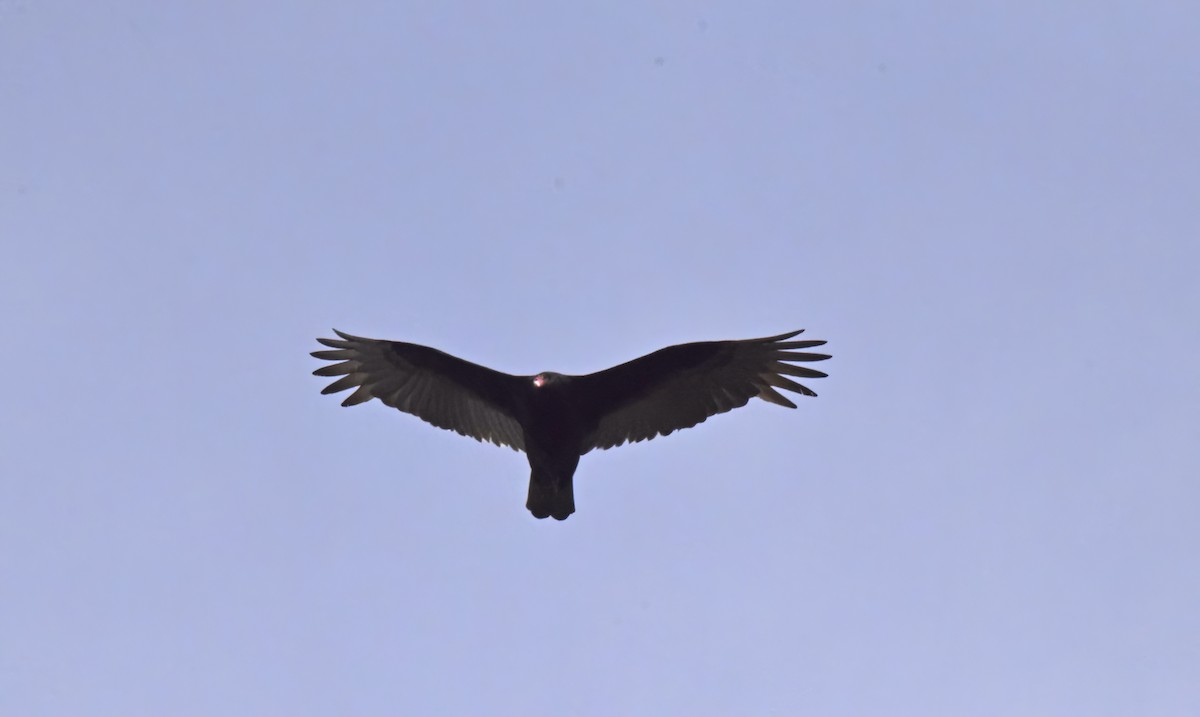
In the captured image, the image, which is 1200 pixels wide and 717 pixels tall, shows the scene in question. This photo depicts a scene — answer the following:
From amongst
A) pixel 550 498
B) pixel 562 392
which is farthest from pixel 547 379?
pixel 550 498

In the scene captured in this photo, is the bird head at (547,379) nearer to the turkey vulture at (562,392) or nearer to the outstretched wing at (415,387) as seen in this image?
the turkey vulture at (562,392)

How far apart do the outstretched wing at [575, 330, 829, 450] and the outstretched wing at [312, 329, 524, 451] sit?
101 cm

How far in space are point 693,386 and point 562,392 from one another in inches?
57.8

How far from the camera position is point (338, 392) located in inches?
483

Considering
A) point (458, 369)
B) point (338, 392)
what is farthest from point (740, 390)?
point (338, 392)

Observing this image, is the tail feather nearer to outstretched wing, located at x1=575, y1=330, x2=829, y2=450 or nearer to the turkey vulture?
the turkey vulture

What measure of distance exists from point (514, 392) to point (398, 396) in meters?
1.39

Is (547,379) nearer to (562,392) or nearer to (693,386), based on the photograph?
(562,392)

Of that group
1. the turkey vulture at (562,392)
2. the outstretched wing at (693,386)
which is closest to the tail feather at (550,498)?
the turkey vulture at (562,392)

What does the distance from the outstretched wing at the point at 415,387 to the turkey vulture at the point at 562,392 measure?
1cm

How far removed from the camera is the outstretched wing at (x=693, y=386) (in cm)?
1183

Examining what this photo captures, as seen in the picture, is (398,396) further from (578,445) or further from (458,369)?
(578,445)

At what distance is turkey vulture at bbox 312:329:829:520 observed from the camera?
38.1 feet

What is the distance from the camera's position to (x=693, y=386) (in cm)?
1212
